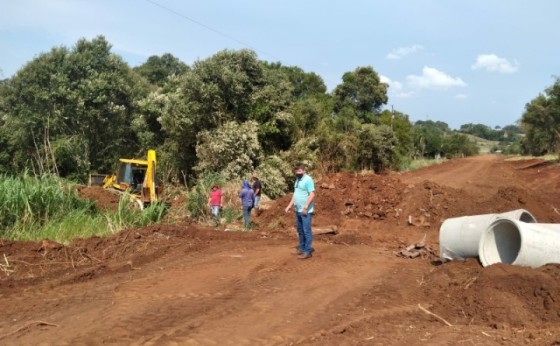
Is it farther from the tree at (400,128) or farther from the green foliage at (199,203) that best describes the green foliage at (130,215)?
the tree at (400,128)

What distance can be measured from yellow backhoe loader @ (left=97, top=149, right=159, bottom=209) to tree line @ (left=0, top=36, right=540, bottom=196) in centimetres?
239

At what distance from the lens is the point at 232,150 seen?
22203 millimetres

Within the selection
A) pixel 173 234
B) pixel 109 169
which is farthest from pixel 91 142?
pixel 173 234

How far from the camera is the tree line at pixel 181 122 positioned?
2311 centimetres

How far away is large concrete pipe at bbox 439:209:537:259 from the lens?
8297mm

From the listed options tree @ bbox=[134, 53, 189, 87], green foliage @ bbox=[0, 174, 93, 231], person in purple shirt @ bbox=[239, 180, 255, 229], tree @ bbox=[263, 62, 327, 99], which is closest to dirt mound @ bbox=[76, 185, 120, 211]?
green foliage @ bbox=[0, 174, 93, 231]

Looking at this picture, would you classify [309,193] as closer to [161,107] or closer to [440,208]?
[440,208]

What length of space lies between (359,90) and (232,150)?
91.0 ft

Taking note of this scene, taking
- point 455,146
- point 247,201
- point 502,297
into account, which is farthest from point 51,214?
point 455,146

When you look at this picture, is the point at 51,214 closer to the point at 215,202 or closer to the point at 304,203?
the point at 215,202

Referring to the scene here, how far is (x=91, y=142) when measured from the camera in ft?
110

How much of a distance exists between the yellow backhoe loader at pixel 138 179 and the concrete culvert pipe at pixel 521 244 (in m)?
11.8

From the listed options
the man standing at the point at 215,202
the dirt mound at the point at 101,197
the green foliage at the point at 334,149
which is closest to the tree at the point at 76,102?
the dirt mound at the point at 101,197

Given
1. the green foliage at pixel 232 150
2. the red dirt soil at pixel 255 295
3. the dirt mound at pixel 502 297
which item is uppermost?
the green foliage at pixel 232 150
